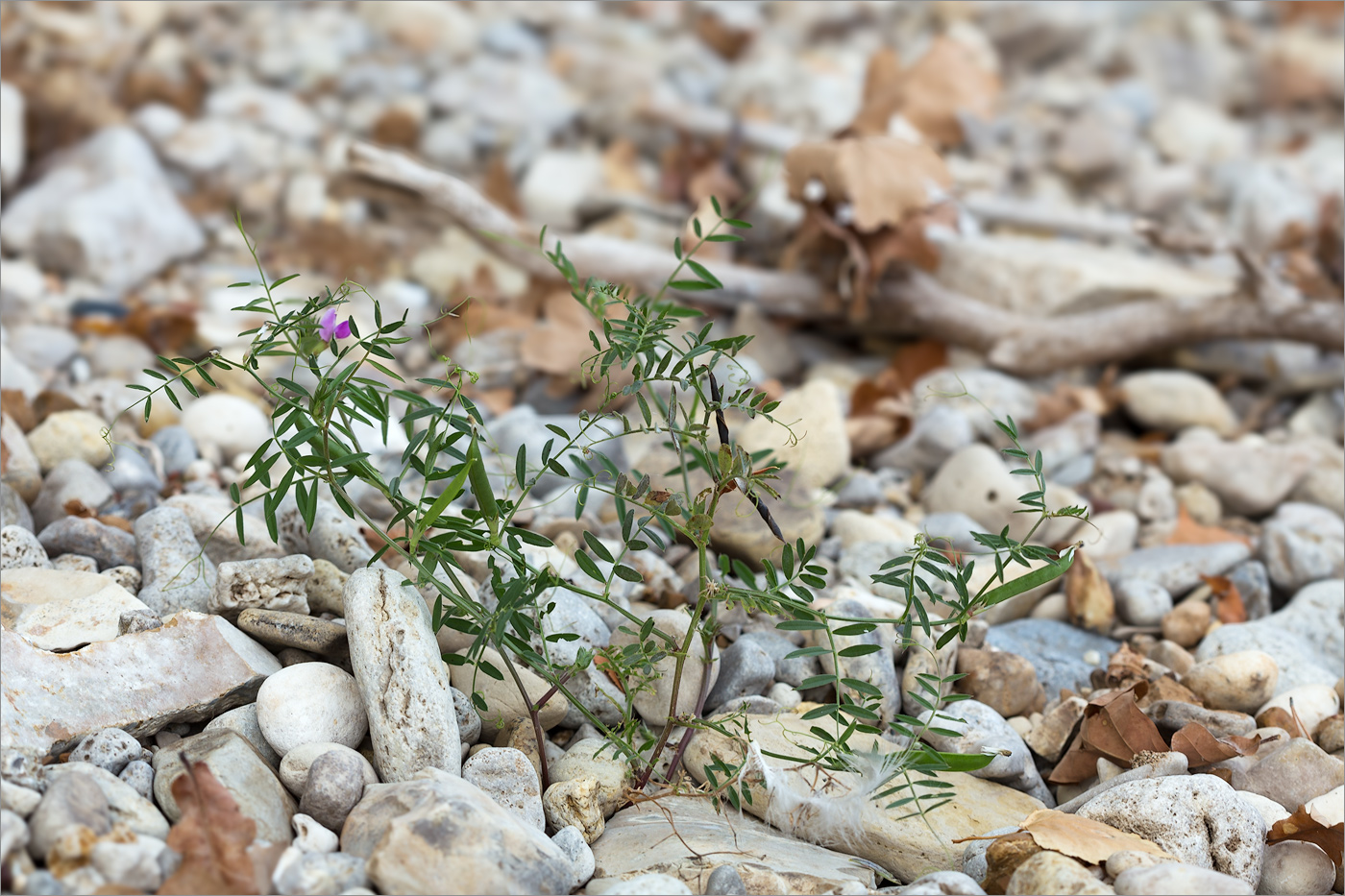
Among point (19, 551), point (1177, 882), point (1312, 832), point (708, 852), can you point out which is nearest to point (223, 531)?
point (19, 551)

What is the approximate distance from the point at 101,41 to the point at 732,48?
3.35 metres

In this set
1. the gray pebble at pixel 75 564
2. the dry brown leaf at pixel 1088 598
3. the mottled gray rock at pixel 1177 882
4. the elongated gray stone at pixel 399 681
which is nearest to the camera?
the mottled gray rock at pixel 1177 882

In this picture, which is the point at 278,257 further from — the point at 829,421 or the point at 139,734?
the point at 139,734

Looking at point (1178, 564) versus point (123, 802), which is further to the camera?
point (1178, 564)

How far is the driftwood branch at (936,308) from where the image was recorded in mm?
3949

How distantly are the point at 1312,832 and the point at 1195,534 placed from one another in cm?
132

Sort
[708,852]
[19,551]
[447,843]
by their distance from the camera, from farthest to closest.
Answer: [19,551] < [708,852] < [447,843]

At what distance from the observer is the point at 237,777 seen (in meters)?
1.76

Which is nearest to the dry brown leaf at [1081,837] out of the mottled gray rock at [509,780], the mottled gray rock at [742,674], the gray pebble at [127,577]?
the mottled gray rock at [742,674]

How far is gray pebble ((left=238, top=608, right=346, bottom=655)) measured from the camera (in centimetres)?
205

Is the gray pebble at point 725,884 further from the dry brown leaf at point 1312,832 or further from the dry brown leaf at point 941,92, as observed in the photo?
the dry brown leaf at point 941,92

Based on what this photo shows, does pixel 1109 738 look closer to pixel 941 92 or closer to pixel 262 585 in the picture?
pixel 262 585

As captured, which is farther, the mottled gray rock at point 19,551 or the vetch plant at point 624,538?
the mottled gray rock at point 19,551

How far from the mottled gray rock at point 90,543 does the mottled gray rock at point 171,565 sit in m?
0.04
